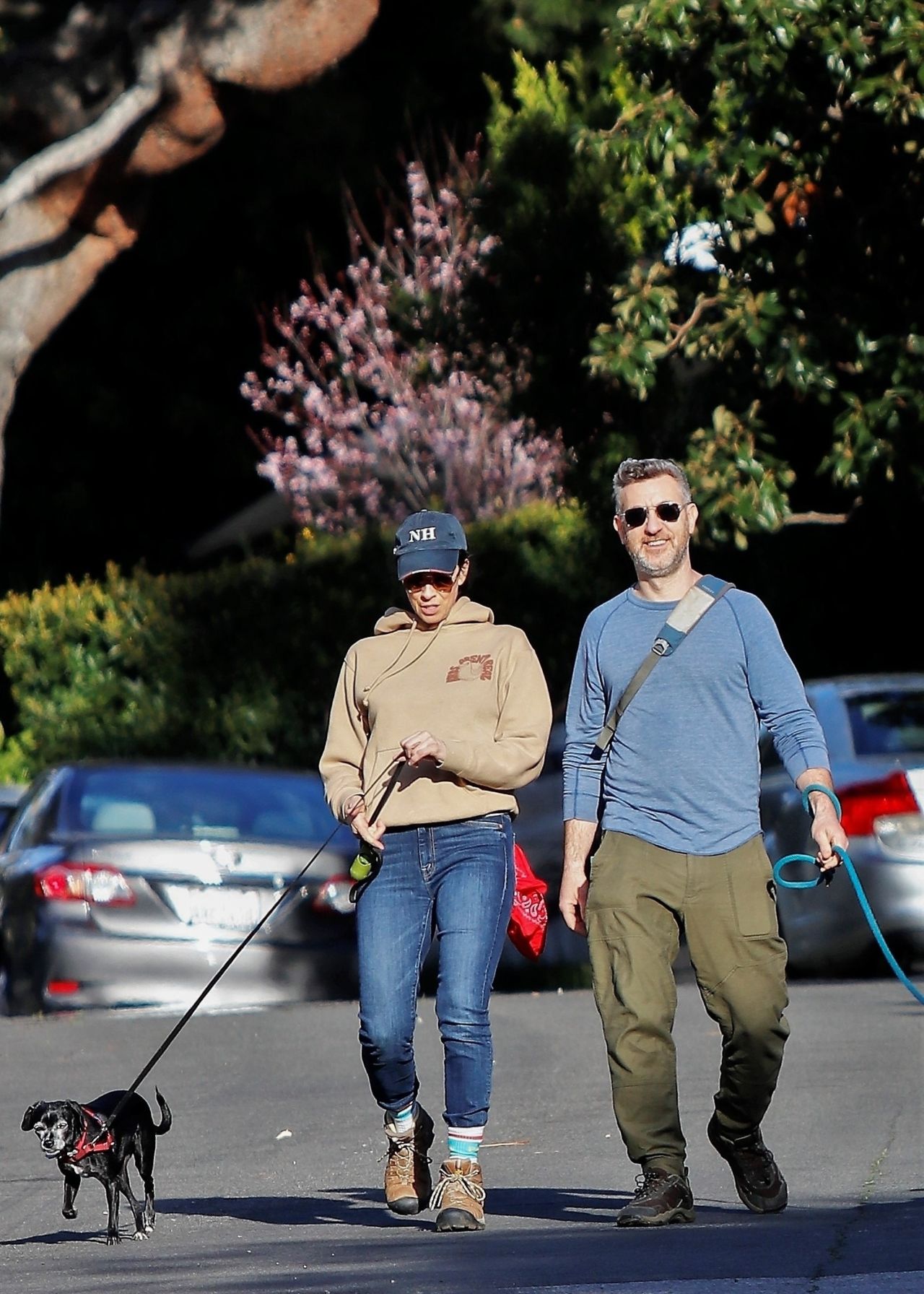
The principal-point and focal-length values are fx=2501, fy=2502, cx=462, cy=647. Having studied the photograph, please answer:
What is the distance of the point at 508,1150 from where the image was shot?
8172 millimetres

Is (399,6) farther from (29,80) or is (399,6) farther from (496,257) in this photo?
(496,257)

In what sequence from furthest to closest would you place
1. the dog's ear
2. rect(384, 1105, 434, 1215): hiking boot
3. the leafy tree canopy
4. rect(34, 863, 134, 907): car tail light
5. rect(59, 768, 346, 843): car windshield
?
the leafy tree canopy, rect(59, 768, 346, 843): car windshield, rect(34, 863, 134, 907): car tail light, rect(384, 1105, 434, 1215): hiking boot, the dog's ear

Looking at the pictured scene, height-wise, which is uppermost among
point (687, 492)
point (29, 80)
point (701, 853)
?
point (29, 80)

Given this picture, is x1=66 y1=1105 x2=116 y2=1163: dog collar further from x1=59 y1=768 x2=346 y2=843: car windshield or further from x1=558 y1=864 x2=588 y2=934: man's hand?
x1=59 y1=768 x2=346 y2=843: car windshield

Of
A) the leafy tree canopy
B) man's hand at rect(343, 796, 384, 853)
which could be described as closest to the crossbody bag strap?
man's hand at rect(343, 796, 384, 853)

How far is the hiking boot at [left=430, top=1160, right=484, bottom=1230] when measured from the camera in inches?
247

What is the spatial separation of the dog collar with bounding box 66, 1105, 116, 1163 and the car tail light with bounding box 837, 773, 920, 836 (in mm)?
6501

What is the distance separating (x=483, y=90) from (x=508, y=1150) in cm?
2369

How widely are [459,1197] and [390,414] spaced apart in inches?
858

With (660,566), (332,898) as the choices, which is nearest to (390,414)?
(332,898)

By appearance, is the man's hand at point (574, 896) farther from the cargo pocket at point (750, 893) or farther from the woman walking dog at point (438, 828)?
the cargo pocket at point (750, 893)

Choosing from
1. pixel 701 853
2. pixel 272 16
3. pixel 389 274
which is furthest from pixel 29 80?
pixel 701 853

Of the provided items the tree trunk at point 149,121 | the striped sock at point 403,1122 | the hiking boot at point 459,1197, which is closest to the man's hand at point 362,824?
the striped sock at point 403,1122

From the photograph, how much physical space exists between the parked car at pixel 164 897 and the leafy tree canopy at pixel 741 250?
3848 mm
